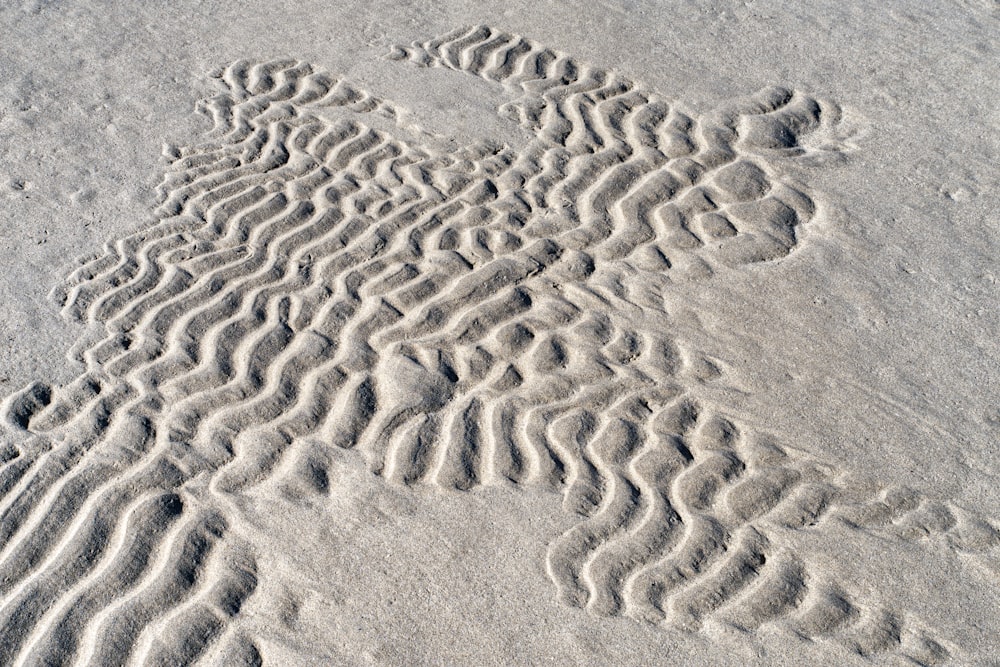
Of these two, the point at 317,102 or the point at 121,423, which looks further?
the point at 317,102

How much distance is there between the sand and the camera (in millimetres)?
3342

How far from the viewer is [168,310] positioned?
4430 mm

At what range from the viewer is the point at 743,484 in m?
3.78

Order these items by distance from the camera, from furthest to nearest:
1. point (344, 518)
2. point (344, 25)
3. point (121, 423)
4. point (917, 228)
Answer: point (344, 25) → point (917, 228) → point (121, 423) → point (344, 518)

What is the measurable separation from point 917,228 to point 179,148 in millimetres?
3767

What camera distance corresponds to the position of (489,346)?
4359 mm

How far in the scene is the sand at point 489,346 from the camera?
132 inches

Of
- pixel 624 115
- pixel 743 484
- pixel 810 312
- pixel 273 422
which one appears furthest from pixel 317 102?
pixel 743 484

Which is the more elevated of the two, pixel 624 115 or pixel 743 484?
pixel 624 115

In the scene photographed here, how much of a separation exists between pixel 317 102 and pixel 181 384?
8.05 ft

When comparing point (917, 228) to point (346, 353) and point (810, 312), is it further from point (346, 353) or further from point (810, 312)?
point (346, 353)

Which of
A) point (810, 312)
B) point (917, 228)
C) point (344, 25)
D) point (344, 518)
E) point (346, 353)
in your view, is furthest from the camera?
point (344, 25)

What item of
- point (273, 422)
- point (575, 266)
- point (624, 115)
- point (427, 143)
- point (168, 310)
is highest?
point (624, 115)

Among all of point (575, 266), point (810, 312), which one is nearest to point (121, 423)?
point (575, 266)
